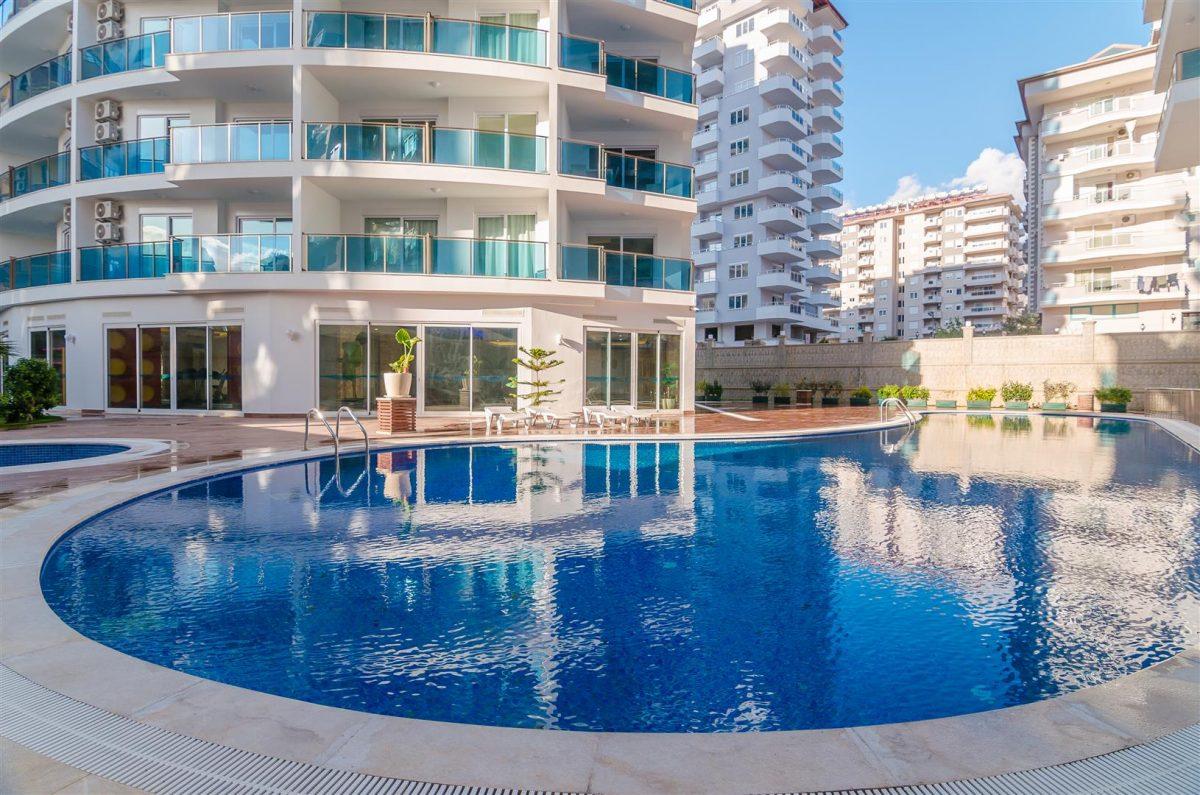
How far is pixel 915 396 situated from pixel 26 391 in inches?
1247

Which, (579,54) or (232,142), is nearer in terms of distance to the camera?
(232,142)

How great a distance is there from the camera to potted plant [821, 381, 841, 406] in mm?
32750

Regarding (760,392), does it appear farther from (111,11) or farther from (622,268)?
(111,11)

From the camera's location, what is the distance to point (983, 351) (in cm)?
3114

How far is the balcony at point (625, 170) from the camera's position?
20094mm

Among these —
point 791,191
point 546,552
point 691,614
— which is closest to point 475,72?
point 546,552

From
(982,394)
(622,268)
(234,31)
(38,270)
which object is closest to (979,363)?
(982,394)

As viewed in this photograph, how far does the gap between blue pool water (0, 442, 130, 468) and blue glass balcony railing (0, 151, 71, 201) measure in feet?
45.2

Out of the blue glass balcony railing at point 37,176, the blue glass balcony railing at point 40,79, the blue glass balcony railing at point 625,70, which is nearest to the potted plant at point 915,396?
the blue glass balcony railing at point 625,70

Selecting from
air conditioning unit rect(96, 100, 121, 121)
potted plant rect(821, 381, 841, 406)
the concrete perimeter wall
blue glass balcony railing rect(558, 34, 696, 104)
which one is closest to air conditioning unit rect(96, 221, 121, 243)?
air conditioning unit rect(96, 100, 121, 121)

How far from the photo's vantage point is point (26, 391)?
1706cm

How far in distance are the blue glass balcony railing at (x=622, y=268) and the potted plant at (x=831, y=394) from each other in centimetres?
1388

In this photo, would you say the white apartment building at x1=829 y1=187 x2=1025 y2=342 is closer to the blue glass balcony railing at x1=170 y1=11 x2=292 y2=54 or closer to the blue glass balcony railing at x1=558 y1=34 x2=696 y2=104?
the blue glass balcony railing at x1=558 y1=34 x2=696 y2=104

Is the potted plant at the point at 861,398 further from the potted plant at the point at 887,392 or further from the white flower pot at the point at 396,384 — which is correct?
the white flower pot at the point at 396,384
